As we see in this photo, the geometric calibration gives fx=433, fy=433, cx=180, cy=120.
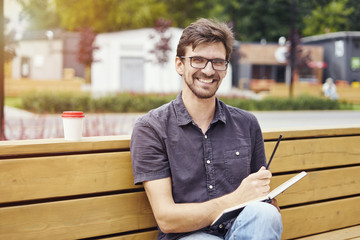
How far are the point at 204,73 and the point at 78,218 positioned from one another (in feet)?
3.49

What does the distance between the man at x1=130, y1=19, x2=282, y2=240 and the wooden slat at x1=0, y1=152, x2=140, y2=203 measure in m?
0.21

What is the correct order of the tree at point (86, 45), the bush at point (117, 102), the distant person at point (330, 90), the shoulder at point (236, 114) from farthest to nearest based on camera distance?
the distant person at point (330, 90), the tree at point (86, 45), the bush at point (117, 102), the shoulder at point (236, 114)

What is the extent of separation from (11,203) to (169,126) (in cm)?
93

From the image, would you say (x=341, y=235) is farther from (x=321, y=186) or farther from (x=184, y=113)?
(x=184, y=113)

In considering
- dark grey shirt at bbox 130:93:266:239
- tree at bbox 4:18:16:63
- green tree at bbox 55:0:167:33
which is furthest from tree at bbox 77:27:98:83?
dark grey shirt at bbox 130:93:266:239

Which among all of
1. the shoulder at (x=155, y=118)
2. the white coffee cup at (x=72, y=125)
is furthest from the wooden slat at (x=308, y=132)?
the white coffee cup at (x=72, y=125)

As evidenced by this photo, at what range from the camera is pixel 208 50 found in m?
2.44

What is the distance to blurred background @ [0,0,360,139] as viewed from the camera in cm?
1877

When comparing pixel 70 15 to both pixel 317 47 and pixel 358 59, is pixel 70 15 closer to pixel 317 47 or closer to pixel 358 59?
pixel 317 47

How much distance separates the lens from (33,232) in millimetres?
2256

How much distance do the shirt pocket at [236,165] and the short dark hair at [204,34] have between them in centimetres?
61

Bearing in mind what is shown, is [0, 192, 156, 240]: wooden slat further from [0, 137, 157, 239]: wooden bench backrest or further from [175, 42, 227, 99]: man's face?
[175, 42, 227, 99]: man's face

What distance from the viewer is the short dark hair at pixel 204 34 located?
95.1 inches

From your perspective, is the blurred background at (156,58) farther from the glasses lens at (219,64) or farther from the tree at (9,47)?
the glasses lens at (219,64)
